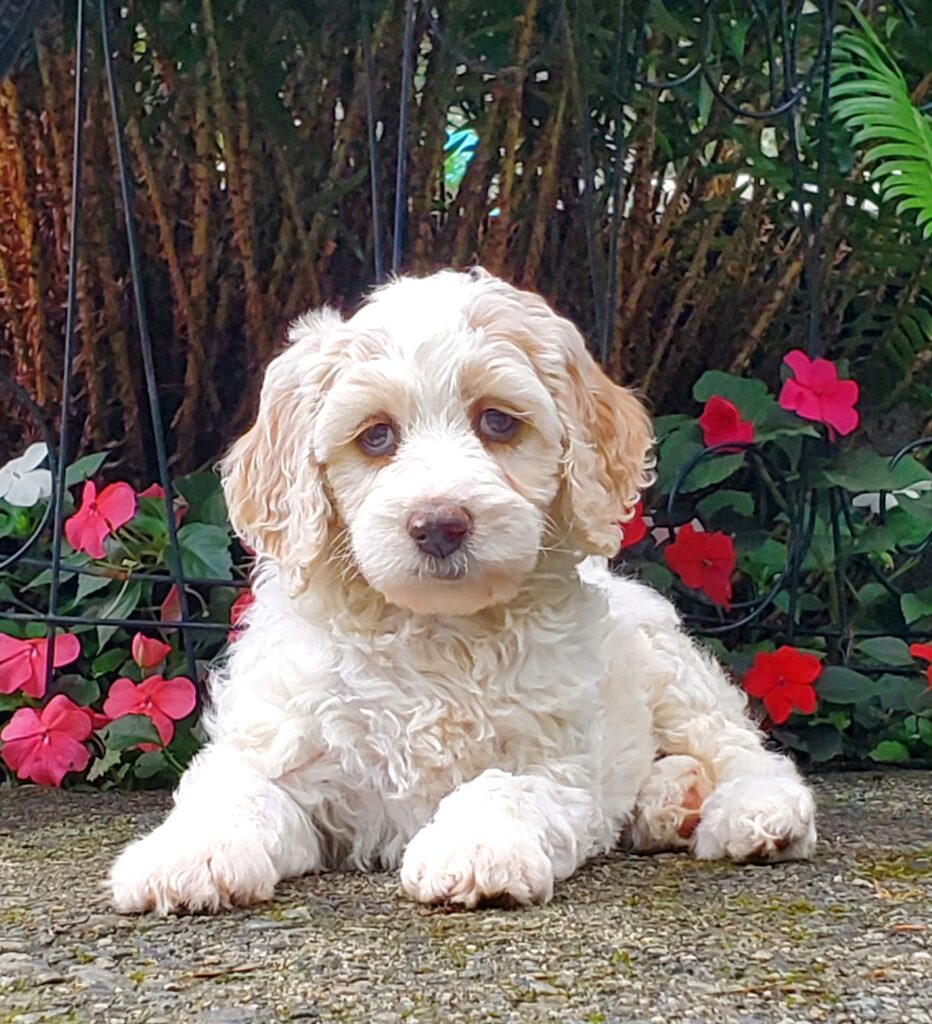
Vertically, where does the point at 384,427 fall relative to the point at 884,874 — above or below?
above

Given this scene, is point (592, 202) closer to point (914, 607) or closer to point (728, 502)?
point (728, 502)

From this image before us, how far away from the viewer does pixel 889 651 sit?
4.73m

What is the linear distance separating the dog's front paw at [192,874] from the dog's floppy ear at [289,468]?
592mm

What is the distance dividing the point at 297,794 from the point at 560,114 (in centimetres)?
236

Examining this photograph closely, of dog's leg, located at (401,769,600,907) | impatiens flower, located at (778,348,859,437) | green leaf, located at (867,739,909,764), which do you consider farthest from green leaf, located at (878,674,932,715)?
dog's leg, located at (401,769,600,907)

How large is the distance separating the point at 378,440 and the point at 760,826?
1163 mm

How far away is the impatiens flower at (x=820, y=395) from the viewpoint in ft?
14.4

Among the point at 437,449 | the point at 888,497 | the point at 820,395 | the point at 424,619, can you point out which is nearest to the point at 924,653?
the point at 888,497

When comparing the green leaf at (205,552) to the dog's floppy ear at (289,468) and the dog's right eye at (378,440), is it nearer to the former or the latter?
the dog's floppy ear at (289,468)

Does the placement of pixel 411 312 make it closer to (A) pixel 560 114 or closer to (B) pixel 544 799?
(B) pixel 544 799

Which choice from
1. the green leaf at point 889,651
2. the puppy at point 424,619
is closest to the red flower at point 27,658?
the puppy at point 424,619

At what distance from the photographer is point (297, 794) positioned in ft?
10.3

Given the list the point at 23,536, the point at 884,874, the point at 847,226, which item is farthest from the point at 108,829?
the point at 847,226

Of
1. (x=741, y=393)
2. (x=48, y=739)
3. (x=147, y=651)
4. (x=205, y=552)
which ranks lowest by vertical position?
(x=48, y=739)
